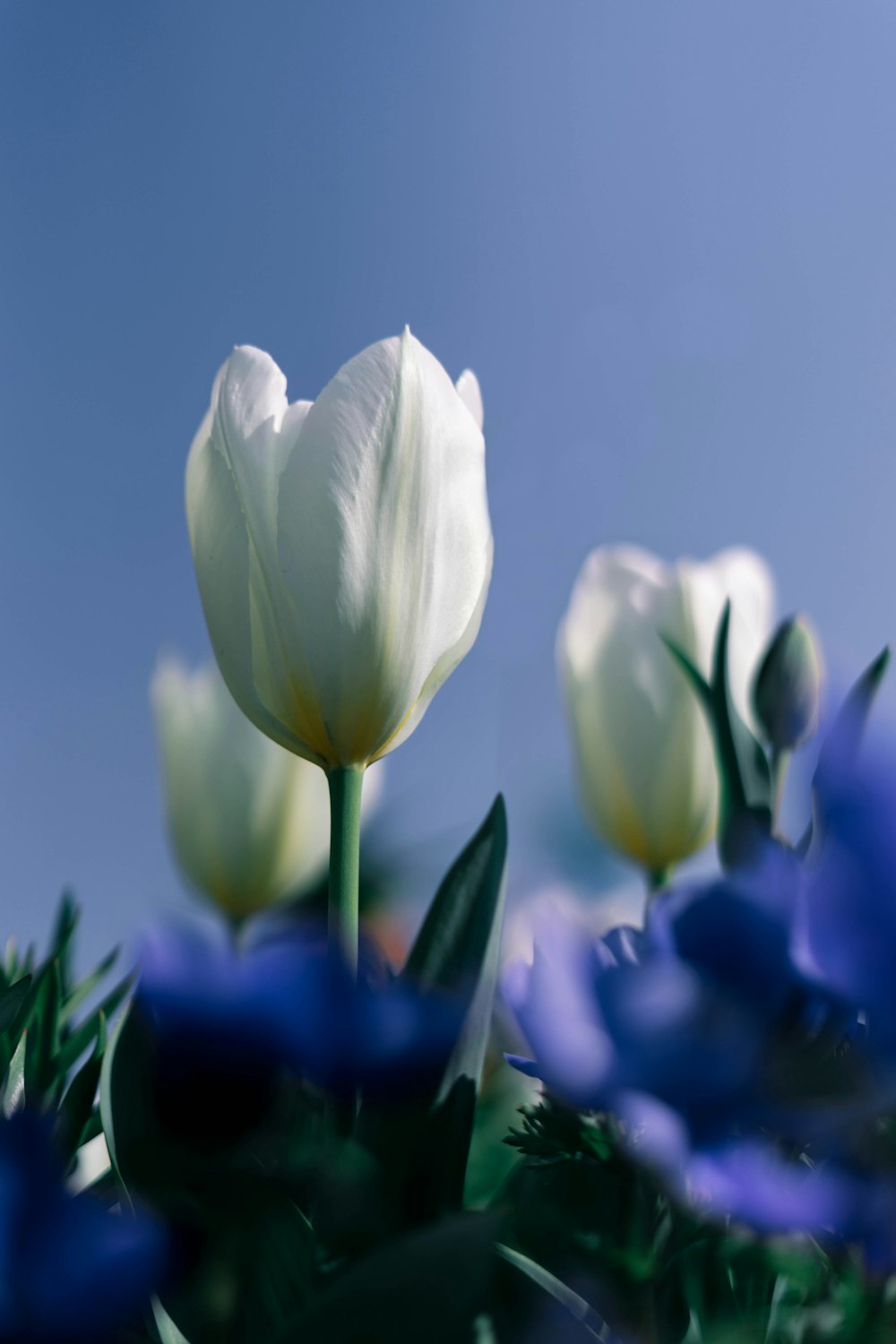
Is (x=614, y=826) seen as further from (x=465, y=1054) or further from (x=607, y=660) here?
(x=465, y=1054)

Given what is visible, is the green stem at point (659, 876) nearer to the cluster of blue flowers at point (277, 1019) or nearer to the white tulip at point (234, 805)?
the white tulip at point (234, 805)

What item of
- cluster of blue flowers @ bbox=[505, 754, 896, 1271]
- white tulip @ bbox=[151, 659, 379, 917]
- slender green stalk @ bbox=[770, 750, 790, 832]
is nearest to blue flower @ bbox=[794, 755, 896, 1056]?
cluster of blue flowers @ bbox=[505, 754, 896, 1271]

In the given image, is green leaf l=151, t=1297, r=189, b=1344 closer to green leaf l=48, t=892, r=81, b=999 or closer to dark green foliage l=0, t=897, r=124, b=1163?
dark green foliage l=0, t=897, r=124, b=1163

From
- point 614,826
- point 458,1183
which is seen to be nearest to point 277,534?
point 458,1183

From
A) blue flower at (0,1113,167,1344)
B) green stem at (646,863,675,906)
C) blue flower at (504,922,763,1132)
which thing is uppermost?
blue flower at (504,922,763,1132)

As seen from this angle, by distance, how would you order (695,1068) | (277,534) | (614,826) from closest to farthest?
(695,1068) < (277,534) < (614,826)
